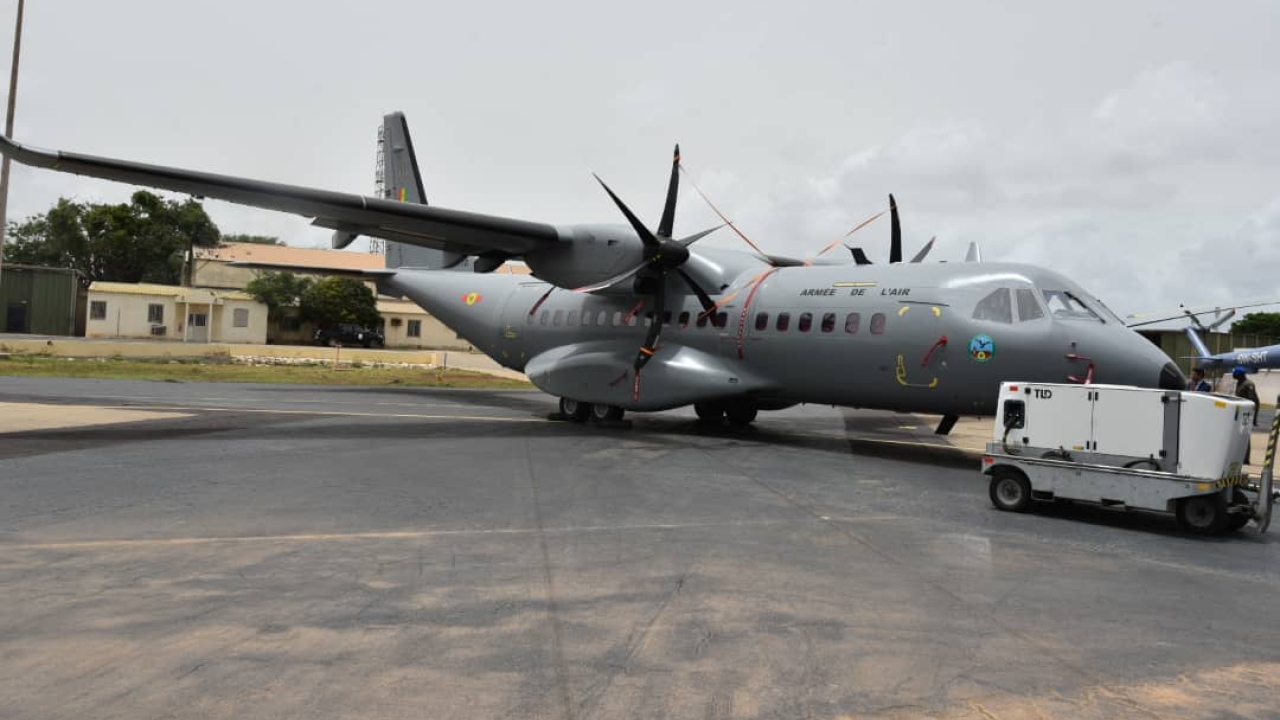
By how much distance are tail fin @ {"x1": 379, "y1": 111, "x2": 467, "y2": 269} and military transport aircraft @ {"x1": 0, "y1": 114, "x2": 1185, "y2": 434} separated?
421 centimetres

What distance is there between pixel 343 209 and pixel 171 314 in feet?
155

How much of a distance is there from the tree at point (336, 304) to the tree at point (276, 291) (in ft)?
2.01

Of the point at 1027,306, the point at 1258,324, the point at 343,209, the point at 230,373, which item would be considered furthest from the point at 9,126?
the point at 1258,324

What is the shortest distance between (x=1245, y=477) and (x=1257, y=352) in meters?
28.7

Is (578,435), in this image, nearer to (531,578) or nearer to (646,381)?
(646,381)

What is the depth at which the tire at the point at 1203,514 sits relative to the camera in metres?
8.80

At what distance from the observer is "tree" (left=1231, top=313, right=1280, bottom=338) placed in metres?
87.7

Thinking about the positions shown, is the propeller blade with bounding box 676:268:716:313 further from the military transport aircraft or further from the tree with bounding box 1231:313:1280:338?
the tree with bounding box 1231:313:1280:338

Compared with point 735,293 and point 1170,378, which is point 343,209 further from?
point 1170,378

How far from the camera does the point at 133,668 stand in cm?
444

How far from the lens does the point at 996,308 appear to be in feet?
43.1

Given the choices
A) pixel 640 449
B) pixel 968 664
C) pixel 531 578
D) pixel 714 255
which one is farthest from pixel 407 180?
pixel 968 664

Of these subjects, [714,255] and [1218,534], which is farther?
[714,255]

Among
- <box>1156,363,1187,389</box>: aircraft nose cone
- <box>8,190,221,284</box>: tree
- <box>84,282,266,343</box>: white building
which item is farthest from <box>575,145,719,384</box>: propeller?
<box>8,190,221,284</box>: tree
